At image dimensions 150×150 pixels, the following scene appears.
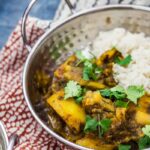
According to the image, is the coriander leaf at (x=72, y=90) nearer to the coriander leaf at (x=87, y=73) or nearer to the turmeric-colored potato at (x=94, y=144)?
the coriander leaf at (x=87, y=73)

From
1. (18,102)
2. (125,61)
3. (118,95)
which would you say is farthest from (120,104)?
(18,102)

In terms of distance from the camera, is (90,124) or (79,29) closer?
(90,124)

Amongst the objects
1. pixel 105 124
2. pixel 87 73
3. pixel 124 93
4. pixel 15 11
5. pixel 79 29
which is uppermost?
pixel 15 11

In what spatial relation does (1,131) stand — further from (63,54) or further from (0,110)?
(63,54)

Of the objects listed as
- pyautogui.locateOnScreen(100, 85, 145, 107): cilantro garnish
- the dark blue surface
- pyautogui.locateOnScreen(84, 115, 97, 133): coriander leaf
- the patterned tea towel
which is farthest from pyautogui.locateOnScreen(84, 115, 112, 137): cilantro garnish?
the dark blue surface

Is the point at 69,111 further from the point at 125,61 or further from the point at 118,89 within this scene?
the point at 125,61

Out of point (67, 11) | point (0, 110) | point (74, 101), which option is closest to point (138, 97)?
point (74, 101)

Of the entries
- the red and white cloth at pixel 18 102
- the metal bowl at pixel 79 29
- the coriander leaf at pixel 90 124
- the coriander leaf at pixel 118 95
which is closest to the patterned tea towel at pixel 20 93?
the red and white cloth at pixel 18 102
